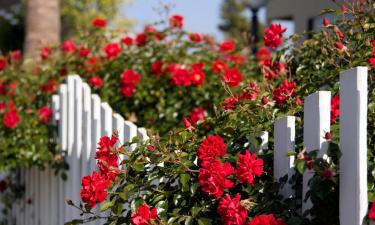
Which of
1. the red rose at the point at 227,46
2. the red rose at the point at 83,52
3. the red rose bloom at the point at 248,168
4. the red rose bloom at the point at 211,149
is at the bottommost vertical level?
the red rose bloom at the point at 248,168

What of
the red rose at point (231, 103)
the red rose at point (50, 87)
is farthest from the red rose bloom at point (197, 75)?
the red rose at point (231, 103)

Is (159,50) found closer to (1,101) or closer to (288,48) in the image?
(1,101)

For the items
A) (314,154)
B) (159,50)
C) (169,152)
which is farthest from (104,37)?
(314,154)

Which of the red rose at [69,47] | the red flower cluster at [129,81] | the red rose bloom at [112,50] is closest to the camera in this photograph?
the red flower cluster at [129,81]

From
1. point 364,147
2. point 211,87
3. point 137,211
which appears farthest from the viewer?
point 211,87

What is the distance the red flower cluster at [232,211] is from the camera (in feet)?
7.65

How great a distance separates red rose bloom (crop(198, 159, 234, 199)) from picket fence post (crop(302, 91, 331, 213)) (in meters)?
0.25

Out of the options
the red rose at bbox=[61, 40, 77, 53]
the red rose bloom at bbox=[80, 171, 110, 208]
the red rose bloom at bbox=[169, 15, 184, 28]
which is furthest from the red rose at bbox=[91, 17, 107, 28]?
the red rose bloom at bbox=[80, 171, 110, 208]

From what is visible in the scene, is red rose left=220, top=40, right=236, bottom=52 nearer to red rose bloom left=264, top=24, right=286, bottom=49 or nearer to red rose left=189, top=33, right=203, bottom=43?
red rose left=189, top=33, right=203, bottom=43

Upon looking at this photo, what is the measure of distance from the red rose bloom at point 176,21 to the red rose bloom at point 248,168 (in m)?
3.21

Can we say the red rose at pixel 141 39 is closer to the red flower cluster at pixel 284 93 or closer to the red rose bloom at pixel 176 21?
the red rose bloom at pixel 176 21

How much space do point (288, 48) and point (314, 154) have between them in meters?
1.72

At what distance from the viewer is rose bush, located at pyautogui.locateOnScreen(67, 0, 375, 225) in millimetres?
2283

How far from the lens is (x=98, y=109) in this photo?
398 cm
